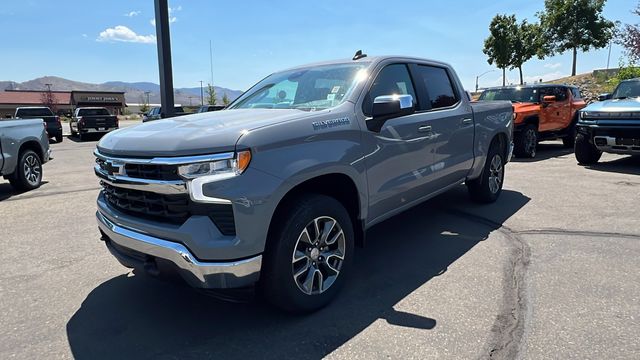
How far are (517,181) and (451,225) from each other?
3.27 meters

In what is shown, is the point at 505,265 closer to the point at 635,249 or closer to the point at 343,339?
the point at 635,249

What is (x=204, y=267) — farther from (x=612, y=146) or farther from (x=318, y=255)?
(x=612, y=146)

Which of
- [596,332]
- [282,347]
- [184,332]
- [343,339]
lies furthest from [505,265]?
[184,332]

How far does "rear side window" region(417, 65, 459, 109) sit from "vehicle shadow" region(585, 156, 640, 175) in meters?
5.36

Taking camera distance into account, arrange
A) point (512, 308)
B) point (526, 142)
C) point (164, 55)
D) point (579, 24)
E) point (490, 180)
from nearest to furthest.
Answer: point (512, 308), point (490, 180), point (526, 142), point (164, 55), point (579, 24)

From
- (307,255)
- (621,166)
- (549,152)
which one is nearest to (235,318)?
(307,255)

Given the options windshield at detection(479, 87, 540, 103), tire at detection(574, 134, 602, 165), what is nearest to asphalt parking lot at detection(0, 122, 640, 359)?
tire at detection(574, 134, 602, 165)

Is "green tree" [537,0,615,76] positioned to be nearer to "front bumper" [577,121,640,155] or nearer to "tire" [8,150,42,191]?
"front bumper" [577,121,640,155]

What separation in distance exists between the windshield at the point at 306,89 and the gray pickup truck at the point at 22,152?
5.30m

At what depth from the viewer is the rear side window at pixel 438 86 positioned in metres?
4.60

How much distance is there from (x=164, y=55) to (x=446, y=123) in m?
9.43

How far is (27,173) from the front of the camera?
802cm

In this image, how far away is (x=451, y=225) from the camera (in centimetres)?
517

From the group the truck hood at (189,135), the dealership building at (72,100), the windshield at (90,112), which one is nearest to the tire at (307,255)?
the truck hood at (189,135)
